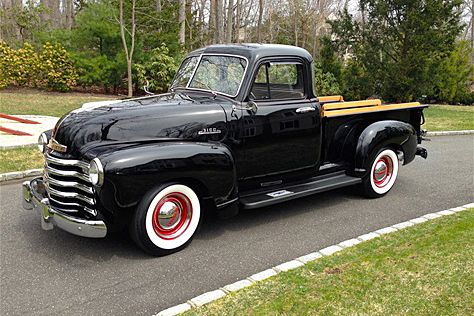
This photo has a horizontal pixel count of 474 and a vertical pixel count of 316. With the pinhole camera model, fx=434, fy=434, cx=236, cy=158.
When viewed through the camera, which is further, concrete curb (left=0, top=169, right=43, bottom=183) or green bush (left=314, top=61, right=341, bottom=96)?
green bush (left=314, top=61, right=341, bottom=96)

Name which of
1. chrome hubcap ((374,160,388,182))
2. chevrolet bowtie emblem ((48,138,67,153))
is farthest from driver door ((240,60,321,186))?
chevrolet bowtie emblem ((48,138,67,153))

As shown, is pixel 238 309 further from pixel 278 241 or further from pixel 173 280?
pixel 278 241

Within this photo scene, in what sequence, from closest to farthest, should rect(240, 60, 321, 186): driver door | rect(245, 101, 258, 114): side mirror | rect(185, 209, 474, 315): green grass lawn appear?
1. rect(185, 209, 474, 315): green grass lawn
2. rect(245, 101, 258, 114): side mirror
3. rect(240, 60, 321, 186): driver door

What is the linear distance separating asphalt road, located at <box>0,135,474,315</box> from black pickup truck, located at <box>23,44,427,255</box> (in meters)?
0.34

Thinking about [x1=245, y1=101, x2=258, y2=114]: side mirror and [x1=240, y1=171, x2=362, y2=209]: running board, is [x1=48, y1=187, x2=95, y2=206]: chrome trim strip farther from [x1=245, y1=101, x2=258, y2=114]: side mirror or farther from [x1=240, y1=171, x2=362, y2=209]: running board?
[x1=245, y1=101, x2=258, y2=114]: side mirror

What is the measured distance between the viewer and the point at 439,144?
1088 centimetres

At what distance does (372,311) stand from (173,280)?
5.63 ft

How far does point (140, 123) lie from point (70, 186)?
0.90 m

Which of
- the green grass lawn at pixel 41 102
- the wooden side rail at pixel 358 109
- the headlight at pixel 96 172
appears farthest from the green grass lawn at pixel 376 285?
the green grass lawn at pixel 41 102

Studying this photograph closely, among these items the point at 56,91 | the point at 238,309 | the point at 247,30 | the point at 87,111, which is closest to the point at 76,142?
the point at 87,111

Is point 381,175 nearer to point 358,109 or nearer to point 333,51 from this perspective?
point 358,109

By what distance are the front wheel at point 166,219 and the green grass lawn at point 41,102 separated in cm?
1163

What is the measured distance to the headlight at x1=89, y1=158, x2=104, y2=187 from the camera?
12.7 feet

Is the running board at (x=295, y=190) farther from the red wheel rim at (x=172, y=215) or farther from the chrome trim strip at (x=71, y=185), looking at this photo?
the chrome trim strip at (x=71, y=185)
